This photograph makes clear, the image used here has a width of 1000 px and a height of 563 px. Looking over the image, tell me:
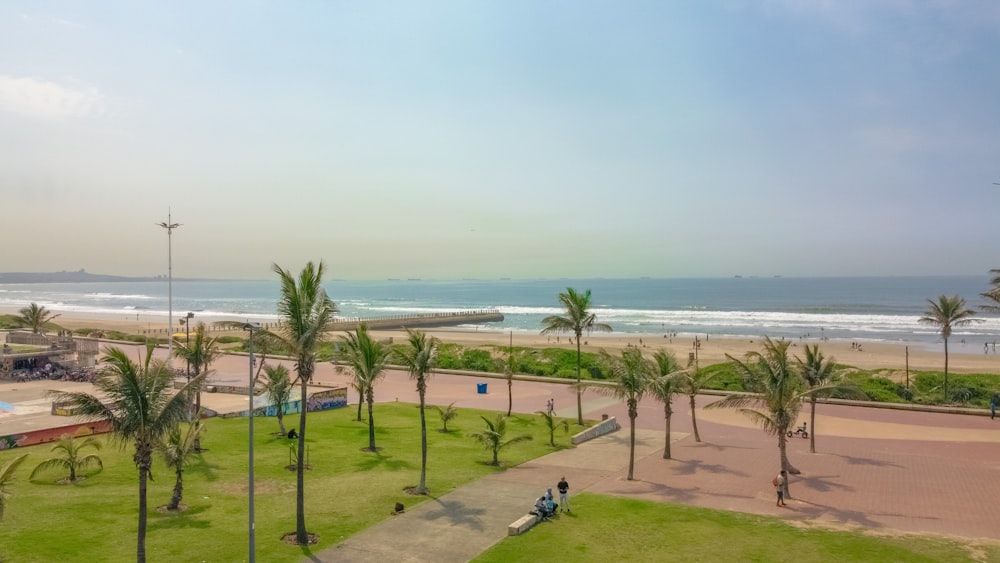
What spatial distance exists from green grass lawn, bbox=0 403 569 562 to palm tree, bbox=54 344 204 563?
3081 millimetres

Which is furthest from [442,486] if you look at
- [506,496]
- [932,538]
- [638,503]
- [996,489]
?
[996,489]

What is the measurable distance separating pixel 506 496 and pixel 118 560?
1061 cm

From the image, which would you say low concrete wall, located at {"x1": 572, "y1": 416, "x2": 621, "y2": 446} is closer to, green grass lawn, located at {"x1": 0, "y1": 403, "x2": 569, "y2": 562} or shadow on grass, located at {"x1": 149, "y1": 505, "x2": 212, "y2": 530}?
green grass lawn, located at {"x1": 0, "y1": 403, "x2": 569, "y2": 562}

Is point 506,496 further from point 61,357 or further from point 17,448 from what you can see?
point 61,357

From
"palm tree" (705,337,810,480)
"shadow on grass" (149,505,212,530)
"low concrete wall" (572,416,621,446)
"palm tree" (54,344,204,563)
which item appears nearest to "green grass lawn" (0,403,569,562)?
"shadow on grass" (149,505,212,530)

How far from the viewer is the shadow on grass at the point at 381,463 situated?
895 inches

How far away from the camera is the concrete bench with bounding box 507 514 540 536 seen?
16.5 metres

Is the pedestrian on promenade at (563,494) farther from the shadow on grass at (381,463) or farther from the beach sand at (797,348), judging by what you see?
the beach sand at (797,348)

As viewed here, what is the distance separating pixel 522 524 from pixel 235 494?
9156 millimetres

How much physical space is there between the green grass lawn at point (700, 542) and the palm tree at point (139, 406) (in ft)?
25.3

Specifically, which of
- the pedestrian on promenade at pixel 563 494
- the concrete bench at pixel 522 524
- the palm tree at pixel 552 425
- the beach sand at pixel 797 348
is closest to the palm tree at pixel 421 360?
the concrete bench at pixel 522 524

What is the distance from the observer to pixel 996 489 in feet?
68.2

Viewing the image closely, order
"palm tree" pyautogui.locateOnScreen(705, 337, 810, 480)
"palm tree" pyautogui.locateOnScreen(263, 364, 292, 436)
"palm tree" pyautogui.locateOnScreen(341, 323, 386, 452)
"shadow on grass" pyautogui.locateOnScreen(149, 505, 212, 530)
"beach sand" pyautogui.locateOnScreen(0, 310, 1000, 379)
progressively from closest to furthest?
"shadow on grass" pyautogui.locateOnScreen(149, 505, 212, 530), "palm tree" pyautogui.locateOnScreen(705, 337, 810, 480), "palm tree" pyautogui.locateOnScreen(341, 323, 386, 452), "palm tree" pyautogui.locateOnScreen(263, 364, 292, 436), "beach sand" pyautogui.locateOnScreen(0, 310, 1000, 379)

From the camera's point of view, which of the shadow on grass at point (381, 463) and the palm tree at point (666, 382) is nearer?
the shadow on grass at point (381, 463)
